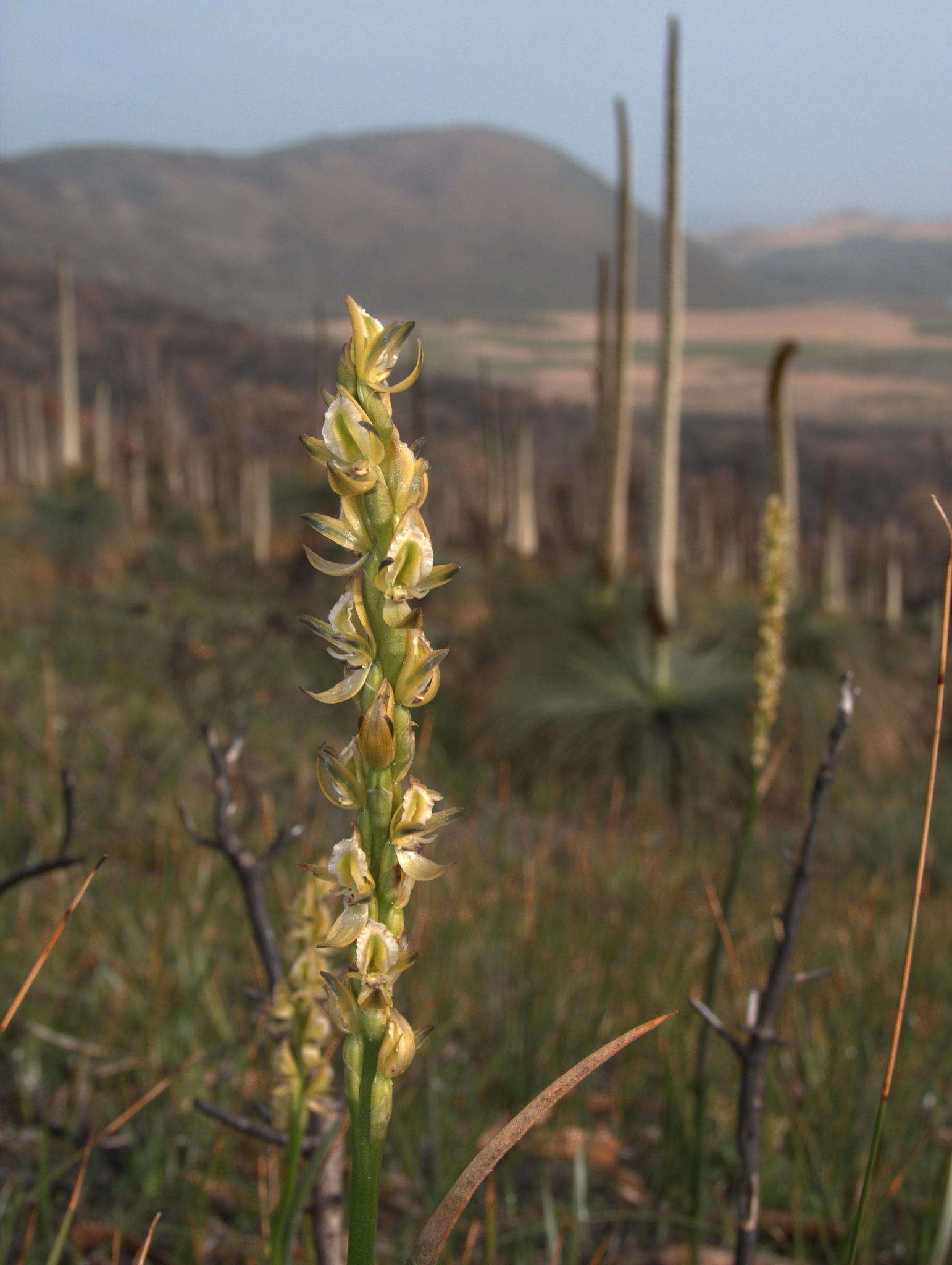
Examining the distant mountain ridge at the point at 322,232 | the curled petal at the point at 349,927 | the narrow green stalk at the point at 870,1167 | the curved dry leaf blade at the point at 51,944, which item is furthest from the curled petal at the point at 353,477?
the distant mountain ridge at the point at 322,232

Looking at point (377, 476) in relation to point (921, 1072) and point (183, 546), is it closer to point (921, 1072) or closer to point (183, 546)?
point (921, 1072)

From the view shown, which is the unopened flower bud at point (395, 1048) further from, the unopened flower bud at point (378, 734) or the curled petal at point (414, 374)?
the curled petal at point (414, 374)

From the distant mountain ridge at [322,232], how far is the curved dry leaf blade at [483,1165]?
153 metres

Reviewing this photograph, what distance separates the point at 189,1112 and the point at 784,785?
7.04 metres

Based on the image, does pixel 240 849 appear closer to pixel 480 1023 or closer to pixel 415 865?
pixel 415 865

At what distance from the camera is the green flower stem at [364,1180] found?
1.73ft

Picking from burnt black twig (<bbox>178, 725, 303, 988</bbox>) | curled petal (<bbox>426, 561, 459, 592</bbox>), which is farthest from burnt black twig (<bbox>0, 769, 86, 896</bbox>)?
curled petal (<bbox>426, 561, 459, 592</bbox>)

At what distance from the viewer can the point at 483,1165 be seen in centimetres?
59

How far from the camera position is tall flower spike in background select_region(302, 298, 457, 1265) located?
52 cm

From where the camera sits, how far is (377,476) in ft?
1.72

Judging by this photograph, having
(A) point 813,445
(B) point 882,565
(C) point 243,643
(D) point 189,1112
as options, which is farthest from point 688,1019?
(A) point 813,445

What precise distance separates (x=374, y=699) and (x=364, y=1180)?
0.26m

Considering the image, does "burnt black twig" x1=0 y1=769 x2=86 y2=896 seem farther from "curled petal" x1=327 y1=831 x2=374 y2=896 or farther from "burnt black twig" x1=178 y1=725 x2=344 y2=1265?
"curled petal" x1=327 y1=831 x2=374 y2=896

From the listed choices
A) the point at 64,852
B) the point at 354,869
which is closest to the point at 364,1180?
the point at 354,869
